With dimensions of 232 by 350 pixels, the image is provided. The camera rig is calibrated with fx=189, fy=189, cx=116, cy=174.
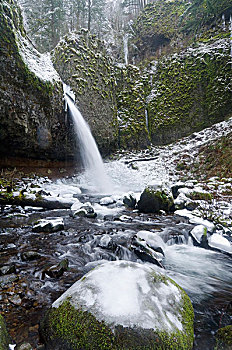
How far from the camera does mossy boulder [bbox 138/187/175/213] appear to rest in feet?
20.4

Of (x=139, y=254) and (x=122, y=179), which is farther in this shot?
(x=122, y=179)

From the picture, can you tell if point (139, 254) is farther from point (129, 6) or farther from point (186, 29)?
point (129, 6)

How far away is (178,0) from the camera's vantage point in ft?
80.4

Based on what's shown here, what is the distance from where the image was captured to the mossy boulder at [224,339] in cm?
152

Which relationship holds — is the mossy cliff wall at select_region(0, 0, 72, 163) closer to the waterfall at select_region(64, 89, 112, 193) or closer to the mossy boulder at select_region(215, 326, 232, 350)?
the waterfall at select_region(64, 89, 112, 193)

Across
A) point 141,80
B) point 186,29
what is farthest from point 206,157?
point 186,29

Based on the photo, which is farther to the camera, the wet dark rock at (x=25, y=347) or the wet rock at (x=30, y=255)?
the wet rock at (x=30, y=255)

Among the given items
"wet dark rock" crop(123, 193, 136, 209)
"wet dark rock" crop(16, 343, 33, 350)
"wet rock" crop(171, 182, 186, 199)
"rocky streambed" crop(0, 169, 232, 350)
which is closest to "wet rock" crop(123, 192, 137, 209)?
"wet dark rock" crop(123, 193, 136, 209)

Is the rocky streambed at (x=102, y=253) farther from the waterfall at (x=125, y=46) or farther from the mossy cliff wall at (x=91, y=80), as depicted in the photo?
the waterfall at (x=125, y=46)

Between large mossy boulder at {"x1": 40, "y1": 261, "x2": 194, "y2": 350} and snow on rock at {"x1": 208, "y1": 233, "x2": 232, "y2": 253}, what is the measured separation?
236 centimetres

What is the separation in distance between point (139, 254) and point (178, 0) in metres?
33.0

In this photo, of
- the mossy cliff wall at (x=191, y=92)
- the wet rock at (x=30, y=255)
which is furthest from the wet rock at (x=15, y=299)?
the mossy cliff wall at (x=191, y=92)

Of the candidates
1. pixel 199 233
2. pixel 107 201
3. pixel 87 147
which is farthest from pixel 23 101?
pixel 199 233

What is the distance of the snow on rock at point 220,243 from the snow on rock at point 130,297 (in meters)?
2.37
